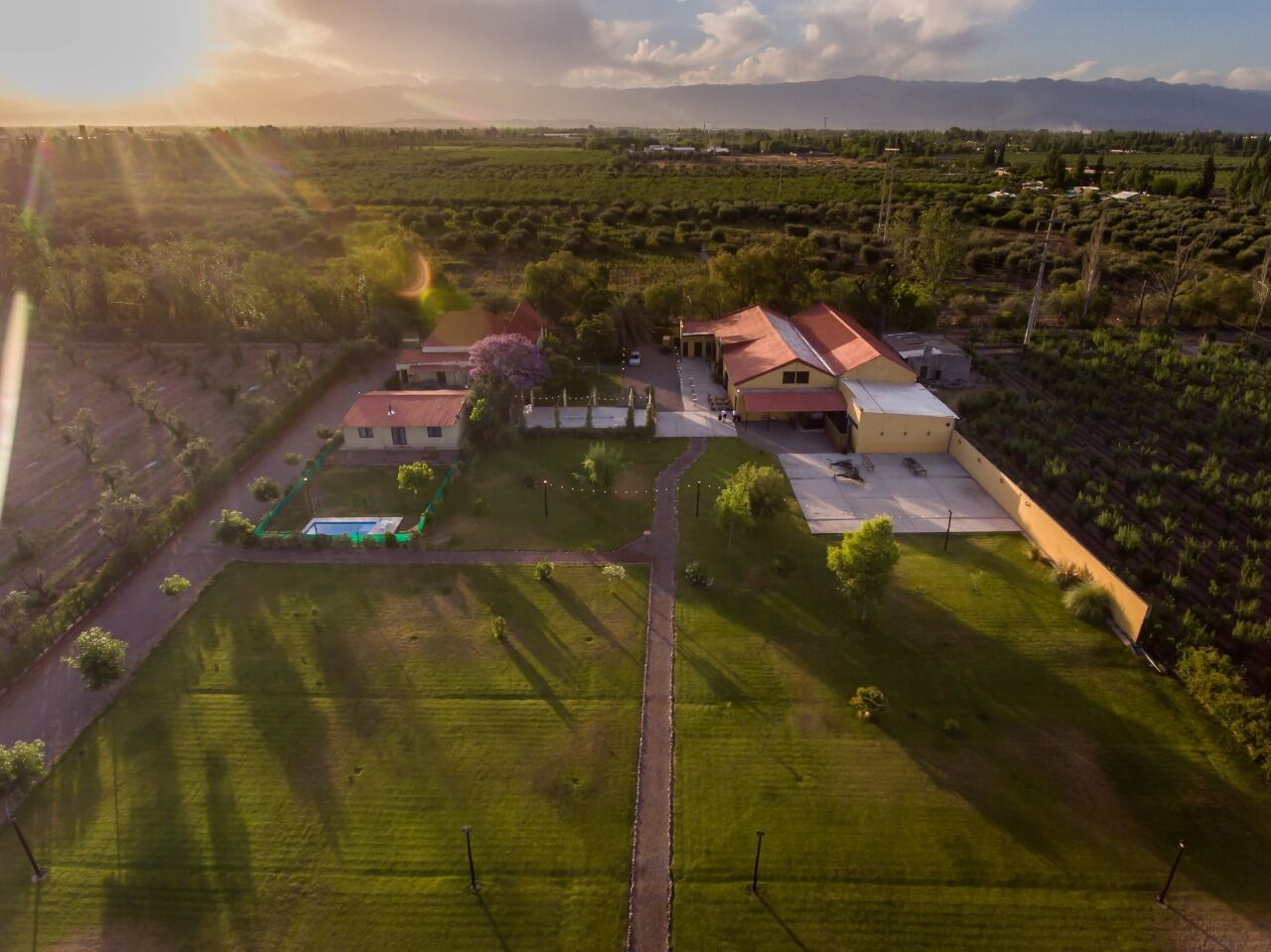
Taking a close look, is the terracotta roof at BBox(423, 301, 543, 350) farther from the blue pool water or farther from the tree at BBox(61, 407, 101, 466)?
the blue pool water

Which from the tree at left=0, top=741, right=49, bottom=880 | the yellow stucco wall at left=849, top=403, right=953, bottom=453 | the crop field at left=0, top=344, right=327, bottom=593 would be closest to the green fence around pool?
the crop field at left=0, top=344, right=327, bottom=593

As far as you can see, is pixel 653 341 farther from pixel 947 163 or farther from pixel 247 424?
pixel 947 163

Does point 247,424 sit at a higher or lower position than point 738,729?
higher

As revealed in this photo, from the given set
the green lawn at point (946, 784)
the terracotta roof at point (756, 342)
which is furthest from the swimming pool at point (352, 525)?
the terracotta roof at point (756, 342)

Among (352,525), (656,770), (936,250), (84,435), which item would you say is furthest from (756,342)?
(84,435)

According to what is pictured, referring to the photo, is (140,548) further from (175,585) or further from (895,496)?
(895,496)

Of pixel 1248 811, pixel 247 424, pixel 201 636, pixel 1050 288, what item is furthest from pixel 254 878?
pixel 1050 288
